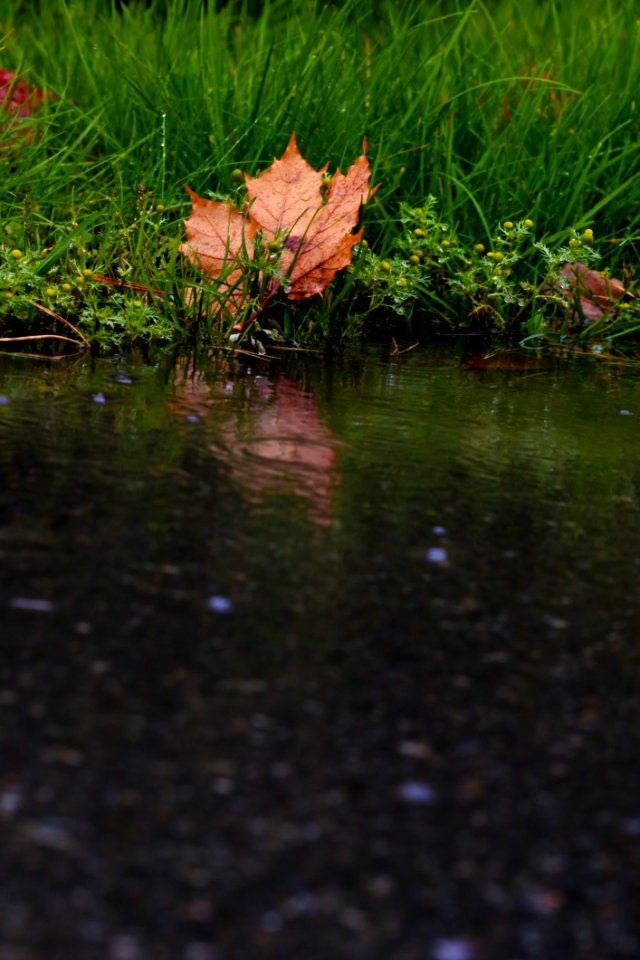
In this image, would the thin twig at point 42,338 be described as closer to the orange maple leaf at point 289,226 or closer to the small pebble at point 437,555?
the orange maple leaf at point 289,226

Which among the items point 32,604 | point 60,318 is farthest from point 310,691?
point 60,318

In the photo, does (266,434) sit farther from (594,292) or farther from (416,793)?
(594,292)

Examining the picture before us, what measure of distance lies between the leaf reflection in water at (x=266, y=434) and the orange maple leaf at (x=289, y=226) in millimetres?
336

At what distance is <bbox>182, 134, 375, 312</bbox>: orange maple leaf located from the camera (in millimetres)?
2777

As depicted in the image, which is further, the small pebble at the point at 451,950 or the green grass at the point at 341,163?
the green grass at the point at 341,163

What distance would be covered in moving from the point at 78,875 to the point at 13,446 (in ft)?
3.50

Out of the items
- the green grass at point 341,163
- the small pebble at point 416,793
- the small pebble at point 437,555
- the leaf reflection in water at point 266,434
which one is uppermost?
the green grass at point 341,163

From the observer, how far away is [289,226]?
2852mm

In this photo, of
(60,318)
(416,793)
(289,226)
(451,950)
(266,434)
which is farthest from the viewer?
(289,226)

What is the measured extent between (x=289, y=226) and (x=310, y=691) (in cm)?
179

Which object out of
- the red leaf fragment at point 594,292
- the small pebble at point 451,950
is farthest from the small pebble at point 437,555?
the red leaf fragment at point 594,292

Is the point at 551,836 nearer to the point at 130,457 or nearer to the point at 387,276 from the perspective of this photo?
the point at 130,457

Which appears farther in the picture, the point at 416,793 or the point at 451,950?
the point at 416,793

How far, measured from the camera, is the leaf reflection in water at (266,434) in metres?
1.86
